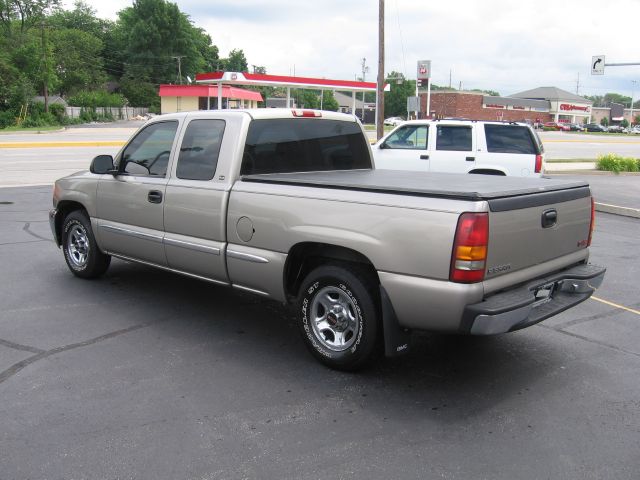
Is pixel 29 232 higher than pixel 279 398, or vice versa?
pixel 29 232

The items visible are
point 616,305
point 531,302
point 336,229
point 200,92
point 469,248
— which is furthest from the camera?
point 200,92

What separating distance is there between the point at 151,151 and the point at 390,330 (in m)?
3.17

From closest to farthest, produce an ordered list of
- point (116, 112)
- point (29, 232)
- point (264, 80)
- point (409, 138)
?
point (29, 232) < point (409, 138) < point (264, 80) < point (116, 112)

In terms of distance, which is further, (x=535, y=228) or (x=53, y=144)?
(x=53, y=144)

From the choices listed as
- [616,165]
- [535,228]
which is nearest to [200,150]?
[535,228]

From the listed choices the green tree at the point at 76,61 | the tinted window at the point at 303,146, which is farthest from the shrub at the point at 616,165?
the green tree at the point at 76,61

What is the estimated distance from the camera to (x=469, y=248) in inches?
148

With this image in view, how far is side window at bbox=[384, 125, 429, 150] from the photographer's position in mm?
12344

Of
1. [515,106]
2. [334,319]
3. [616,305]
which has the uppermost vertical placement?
[515,106]

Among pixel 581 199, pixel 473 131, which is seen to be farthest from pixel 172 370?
pixel 473 131

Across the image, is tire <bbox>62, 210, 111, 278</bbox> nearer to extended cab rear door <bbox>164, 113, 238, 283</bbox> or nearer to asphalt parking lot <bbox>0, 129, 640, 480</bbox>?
asphalt parking lot <bbox>0, 129, 640, 480</bbox>

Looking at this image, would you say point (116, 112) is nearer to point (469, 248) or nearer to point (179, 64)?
point (179, 64)

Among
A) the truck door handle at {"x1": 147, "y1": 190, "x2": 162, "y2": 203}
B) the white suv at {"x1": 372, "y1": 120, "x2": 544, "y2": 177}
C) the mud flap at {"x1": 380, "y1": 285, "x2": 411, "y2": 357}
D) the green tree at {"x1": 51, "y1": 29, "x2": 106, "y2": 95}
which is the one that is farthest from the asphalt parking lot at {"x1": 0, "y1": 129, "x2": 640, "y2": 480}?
the green tree at {"x1": 51, "y1": 29, "x2": 106, "y2": 95}

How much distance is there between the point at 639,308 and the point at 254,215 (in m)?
4.12
